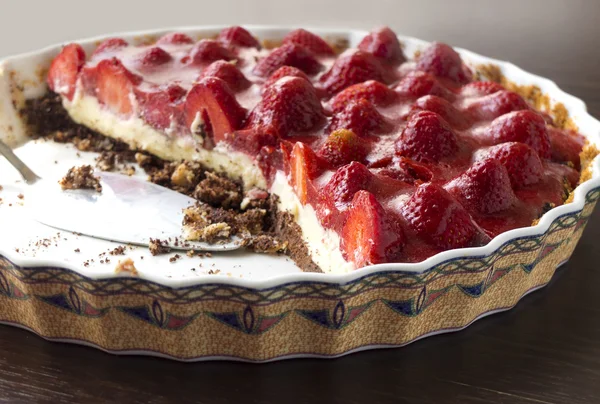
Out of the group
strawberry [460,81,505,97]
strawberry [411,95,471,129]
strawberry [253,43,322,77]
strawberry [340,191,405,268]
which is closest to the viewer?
strawberry [340,191,405,268]

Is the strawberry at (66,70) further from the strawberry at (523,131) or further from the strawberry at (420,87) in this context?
the strawberry at (523,131)

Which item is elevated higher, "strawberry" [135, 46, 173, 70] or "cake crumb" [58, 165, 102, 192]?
"strawberry" [135, 46, 173, 70]

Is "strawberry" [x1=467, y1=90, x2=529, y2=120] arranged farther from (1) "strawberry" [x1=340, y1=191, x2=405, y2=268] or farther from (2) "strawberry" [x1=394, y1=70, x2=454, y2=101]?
(1) "strawberry" [x1=340, y1=191, x2=405, y2=268]

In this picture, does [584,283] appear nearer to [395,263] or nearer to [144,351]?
[395,263]

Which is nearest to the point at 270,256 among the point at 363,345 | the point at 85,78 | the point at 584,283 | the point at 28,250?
the point at 363,345

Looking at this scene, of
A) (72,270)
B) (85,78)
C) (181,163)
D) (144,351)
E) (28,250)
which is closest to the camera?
(72,270)

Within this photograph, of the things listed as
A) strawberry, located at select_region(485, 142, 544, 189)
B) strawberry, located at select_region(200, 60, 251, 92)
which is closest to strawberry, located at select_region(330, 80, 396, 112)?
strawberry, located at select_region(200, 60, 251, 92)
